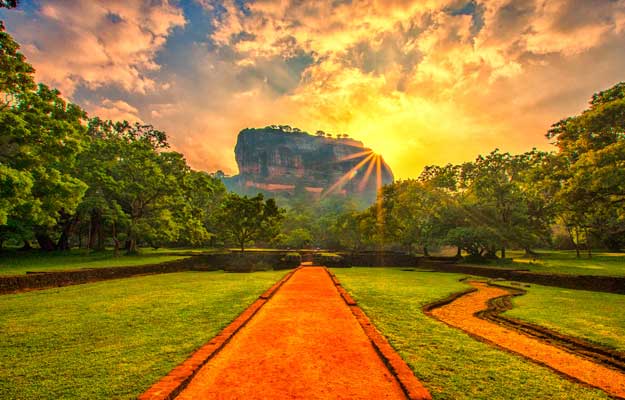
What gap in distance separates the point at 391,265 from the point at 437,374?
26298 millimetres

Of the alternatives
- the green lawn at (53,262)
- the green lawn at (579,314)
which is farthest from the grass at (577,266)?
the green lawn at (53,262)

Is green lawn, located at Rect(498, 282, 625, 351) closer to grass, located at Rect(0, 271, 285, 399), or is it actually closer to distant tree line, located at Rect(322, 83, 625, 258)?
distant tree line, located at Rect(322, 83, 625, 258)

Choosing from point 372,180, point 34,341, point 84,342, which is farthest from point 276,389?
point 372,180

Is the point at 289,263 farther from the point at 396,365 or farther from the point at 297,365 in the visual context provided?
the point at 396,365

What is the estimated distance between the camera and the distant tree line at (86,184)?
43.9 ft

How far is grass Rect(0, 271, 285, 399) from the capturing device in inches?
131

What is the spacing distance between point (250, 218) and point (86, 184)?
1850 centimetres

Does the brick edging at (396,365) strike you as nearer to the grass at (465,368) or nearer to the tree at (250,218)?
the grass at (465,368)

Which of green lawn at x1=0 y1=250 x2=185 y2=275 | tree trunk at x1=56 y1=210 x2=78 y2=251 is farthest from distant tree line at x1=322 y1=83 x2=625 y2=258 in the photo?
tree trunk at x1=56 y1=210 x2=78 y2=251

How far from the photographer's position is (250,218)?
36.2m

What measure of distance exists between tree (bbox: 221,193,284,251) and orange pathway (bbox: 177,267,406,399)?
30067mm

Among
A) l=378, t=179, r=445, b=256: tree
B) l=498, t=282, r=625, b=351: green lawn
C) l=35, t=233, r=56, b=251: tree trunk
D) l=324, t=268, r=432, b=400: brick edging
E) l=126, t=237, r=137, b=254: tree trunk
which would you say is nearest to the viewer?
l=324, t=268, r=432, b=400: brick edging

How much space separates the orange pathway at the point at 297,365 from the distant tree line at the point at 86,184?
8.73m

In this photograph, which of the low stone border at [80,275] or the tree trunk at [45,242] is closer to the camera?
the low stone border at [80,275]
